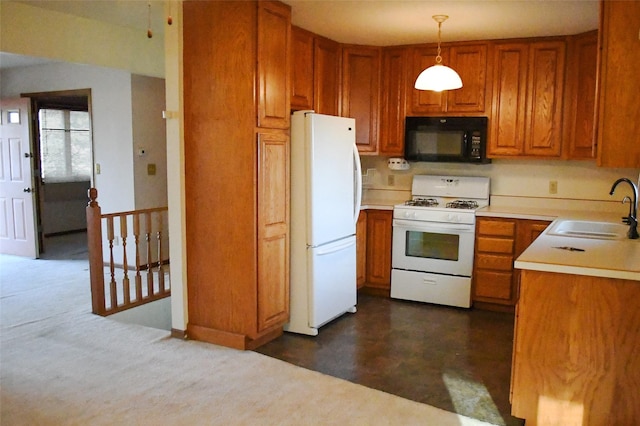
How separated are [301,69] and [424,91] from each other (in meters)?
1.24

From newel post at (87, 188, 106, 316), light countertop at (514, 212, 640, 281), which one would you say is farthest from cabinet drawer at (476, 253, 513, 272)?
newel post at (87, 188, 106, 316)

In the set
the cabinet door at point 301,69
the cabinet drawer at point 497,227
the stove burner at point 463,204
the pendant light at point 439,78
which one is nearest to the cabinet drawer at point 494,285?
the cabinet drawer at point 497,227

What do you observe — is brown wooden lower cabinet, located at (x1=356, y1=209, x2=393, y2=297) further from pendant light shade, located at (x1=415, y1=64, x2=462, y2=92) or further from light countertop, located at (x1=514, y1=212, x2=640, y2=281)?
light countertop, located at (x1=514, y1=212, x2=640, y2=281)

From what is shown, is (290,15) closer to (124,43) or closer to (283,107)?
(283,107)

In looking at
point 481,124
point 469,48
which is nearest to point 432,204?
point 481,124

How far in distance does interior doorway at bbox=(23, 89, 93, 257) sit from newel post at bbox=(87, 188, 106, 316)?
3779 millimetres

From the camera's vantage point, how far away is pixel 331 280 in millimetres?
4051

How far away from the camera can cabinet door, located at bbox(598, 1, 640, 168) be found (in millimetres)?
2551

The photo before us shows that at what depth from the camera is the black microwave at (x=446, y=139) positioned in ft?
15.3

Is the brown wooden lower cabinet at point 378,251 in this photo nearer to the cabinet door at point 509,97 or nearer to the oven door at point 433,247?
the oven door at point 433,247

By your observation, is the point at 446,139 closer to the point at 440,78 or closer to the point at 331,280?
the point at 440,78

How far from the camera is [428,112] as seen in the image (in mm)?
4824

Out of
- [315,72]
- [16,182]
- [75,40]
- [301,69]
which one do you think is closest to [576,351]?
[301,69]

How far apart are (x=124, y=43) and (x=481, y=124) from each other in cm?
338
